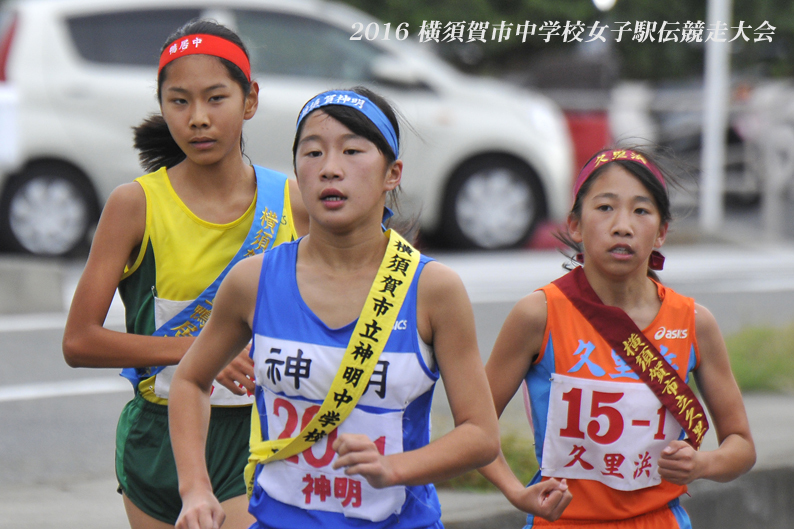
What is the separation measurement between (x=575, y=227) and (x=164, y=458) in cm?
119

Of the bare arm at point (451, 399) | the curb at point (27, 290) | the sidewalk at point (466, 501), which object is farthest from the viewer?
the curb at point (27, 290)

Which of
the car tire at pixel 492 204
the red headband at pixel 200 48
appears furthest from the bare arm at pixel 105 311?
the car tire at pixel 492 204

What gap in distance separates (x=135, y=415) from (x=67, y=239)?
274 inches

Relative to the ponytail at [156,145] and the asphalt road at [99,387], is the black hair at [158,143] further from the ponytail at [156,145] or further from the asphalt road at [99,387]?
the asphalt road at [99,387]

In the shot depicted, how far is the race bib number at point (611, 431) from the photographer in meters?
2.60

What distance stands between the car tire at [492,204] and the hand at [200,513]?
8252 millimetres

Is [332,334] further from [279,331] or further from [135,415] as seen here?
[135,415]

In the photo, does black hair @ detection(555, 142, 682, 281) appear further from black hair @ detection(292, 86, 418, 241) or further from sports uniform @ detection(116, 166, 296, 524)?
sports uniform @ detection(116, 166, 296, 524)

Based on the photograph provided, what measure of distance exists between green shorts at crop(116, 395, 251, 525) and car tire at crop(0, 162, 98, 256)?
6.92m

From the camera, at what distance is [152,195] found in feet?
9.02

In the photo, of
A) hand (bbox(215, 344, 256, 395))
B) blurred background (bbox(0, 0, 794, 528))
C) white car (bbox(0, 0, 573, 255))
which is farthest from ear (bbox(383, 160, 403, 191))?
white car (bbox(0, 0, 573, 255))

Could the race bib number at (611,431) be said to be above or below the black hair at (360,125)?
below

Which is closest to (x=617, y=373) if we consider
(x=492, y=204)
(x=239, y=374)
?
(x=239, y=374)

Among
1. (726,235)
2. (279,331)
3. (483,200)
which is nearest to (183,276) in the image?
(279,331)
